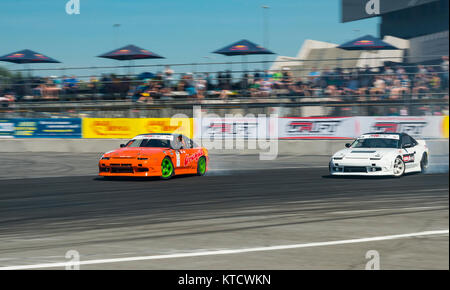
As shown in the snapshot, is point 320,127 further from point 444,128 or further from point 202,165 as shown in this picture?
point 202,165

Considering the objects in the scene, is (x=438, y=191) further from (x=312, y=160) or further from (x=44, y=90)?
(x=44, y=90)

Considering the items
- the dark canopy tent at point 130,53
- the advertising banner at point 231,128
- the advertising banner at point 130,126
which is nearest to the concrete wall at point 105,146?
the advertising banner at point 130,126

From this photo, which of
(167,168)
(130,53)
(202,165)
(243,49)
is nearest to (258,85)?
(243,49)

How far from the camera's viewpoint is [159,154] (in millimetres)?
13922

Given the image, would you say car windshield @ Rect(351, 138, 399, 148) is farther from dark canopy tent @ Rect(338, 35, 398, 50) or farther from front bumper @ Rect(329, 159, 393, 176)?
dark canopy tent @ Rect(338, 35, 398, 50)

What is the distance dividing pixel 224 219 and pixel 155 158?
5.66m

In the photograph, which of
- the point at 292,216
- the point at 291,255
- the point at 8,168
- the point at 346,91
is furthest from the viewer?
the point at 346,91

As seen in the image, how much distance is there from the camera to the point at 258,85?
2595cm

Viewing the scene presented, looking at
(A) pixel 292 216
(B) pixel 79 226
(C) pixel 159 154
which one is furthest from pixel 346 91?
(B) pixel 79 226

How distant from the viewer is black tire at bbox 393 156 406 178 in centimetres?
1401

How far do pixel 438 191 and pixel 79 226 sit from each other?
6.91 metres

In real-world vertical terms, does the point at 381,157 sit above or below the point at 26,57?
below

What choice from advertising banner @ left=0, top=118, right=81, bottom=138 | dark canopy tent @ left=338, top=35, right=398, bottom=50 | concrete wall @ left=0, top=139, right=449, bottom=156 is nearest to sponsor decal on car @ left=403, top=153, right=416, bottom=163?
concrete wall @ left=0, top=139, right=449, bottom=156

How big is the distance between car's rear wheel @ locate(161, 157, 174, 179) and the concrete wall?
957 cm
